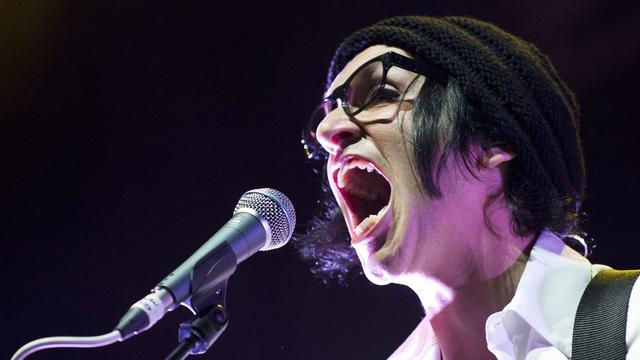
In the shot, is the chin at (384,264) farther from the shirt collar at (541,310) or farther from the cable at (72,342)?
the cable at (72,342)

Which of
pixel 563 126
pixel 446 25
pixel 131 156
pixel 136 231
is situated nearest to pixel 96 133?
pixel 131 156

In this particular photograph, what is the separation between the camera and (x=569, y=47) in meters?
3.11

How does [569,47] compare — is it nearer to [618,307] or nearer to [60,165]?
[618,307]

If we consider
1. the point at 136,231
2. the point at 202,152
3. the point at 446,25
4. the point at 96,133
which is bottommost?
the point at 136,231

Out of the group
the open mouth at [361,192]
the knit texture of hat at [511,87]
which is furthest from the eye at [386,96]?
the open mouth at [361,192]

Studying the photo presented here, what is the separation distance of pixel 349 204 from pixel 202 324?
91 centimetres

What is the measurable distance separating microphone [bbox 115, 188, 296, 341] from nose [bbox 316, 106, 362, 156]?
36cm

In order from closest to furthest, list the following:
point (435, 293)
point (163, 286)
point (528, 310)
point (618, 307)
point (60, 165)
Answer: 1. point (163, 286)
2. point (618, 307)
3. point (528, 310)
4. point (435, 293)
5. point (60, 165)

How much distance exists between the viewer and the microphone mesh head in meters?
1.77

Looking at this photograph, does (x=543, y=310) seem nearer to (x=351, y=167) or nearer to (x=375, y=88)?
(x=351, y=167)

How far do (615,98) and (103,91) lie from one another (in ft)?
8.03

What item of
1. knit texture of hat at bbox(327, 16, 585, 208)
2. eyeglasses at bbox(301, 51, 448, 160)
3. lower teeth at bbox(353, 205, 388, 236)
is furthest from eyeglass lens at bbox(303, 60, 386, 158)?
lower teeth at bbox(353, 205, 388, 236)

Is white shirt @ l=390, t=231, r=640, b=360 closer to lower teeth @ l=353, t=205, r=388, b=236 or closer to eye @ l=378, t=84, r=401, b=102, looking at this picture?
lower teeth @ l=353, t=205, r=388, b=236

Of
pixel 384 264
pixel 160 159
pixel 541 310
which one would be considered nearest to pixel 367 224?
pixel 384 264
